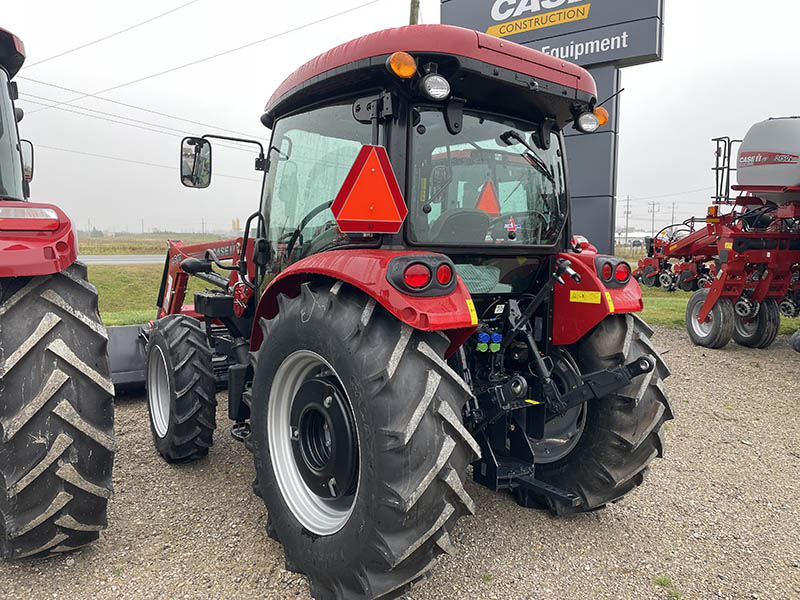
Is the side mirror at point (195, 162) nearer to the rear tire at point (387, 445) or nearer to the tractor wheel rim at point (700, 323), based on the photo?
the rear tire at point (387, 445)

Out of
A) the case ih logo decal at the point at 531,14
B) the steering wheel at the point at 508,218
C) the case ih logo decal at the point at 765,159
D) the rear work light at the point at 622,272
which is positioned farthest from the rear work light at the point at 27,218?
the case ih logo decal at the point at 765,159

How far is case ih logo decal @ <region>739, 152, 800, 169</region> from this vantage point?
8.05 m

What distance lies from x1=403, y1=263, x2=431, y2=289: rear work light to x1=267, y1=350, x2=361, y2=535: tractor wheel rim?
0.50m

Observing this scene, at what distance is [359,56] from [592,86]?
46.6 inches

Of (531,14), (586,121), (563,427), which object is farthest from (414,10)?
(563,427)

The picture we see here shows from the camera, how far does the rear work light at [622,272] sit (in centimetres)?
305

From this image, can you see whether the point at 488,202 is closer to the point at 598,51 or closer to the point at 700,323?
the point at 598,51

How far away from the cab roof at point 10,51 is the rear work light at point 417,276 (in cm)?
261

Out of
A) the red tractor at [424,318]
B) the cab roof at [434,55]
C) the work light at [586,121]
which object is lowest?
the red tractor at [424,318]

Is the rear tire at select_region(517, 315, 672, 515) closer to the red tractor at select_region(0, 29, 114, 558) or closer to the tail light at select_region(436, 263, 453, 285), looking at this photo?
the tail light at select_region(436, 263, 453, 285)

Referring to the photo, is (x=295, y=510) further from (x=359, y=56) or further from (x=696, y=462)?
(x=696, y=462)

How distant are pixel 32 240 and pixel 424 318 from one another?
1.58 meters

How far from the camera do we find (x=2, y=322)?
7.50 ft

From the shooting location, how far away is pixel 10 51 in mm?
3139
